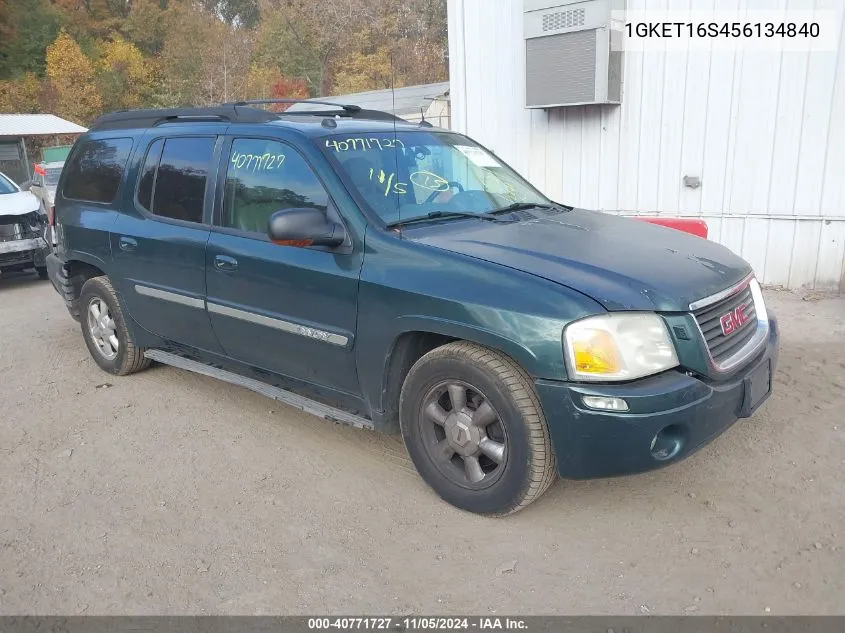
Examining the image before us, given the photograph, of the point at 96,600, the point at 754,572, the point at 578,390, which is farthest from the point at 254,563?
the point at 754,572

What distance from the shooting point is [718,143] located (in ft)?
23.7

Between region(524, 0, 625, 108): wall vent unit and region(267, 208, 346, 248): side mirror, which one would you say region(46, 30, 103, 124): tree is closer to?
region(524, 0, 625, 108): wall vent unit

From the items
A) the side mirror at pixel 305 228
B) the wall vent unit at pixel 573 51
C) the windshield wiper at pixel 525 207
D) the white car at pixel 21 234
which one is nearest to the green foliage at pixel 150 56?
the white car at pixel 21 234

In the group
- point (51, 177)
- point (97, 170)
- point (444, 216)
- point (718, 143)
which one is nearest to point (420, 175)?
point (444, 216)

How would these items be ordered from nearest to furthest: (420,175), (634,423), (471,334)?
1. (634,423)
2. (471,334)
3. (420,175)

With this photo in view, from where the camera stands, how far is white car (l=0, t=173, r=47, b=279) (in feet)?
29.5

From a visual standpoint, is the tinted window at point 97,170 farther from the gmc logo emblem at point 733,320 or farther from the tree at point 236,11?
the tree at point 236,11

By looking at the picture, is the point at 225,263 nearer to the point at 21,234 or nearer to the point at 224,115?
the point at 224,115

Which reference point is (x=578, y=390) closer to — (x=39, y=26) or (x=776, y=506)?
(x=776, y=506)

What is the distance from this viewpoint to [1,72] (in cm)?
4812

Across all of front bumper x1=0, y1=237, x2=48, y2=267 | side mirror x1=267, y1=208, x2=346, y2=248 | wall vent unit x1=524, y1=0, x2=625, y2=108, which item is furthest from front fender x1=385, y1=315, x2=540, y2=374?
front bumper x1=0, y1=237, x2=48, y2=267

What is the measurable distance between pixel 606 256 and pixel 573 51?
16.2 ft

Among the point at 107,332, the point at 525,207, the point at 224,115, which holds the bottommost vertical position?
the point at 107,332
